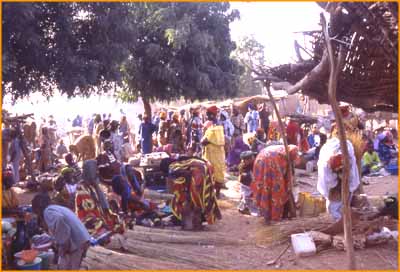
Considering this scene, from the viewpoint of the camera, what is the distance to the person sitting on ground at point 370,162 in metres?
12.3

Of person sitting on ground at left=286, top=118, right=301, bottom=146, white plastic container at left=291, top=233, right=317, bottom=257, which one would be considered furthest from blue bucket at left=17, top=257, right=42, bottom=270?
person sitting on ground at left=286, top=118, right=301, bottom=146

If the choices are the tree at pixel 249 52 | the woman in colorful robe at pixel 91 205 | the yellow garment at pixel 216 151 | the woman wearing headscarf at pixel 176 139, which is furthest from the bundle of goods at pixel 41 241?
the tree at pixel 249 52

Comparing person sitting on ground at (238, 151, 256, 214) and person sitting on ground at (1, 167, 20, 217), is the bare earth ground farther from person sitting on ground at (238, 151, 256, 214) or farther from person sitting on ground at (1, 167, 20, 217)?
person sitting on ground at (1, 167, 20, 217)

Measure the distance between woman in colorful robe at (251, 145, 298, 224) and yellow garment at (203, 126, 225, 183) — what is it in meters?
2.16

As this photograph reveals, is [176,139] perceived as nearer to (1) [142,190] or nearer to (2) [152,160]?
(2) [152,160]

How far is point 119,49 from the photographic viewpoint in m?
9.76

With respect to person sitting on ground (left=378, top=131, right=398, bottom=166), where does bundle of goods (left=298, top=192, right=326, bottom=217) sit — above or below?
below

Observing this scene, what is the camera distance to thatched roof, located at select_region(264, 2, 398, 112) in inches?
163

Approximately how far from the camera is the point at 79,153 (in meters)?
12.6

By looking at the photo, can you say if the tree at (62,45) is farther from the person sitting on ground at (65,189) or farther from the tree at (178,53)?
the tree at (178,53)

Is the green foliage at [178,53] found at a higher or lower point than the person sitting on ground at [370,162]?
higher

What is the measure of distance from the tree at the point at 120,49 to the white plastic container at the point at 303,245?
4981mm

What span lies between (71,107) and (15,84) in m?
34.7

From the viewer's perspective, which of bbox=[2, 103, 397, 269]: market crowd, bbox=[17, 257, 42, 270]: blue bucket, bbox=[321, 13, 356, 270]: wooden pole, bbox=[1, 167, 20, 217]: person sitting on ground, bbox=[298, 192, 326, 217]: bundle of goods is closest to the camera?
bbox=[321, 13, 356, 270]: wooden pole
